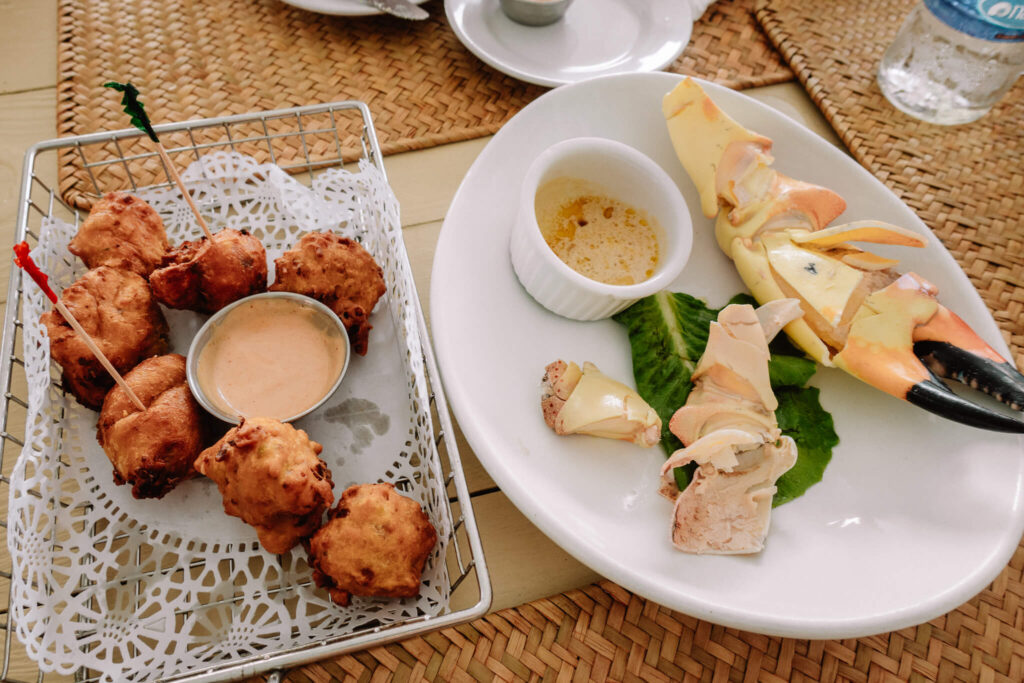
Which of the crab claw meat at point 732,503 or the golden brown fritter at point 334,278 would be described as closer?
the crab claw meat at point 732,503

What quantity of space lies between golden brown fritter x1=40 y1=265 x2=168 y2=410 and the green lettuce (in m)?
0.93

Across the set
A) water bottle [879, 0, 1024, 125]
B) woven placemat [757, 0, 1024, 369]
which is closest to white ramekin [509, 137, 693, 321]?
woven placemat [757, 0, 1024, 369]

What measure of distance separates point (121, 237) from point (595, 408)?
97cm

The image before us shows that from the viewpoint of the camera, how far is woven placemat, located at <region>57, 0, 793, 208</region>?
1.63 metres

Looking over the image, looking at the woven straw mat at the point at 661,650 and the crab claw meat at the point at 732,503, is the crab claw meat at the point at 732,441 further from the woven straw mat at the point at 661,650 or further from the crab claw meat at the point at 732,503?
the woven straw mat at the point at 661,650

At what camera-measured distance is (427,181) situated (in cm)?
160

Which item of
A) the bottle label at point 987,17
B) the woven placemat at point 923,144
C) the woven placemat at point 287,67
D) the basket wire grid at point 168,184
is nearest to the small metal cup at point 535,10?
the woven placemat at point 287,67

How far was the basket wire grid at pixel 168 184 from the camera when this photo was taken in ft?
2.82

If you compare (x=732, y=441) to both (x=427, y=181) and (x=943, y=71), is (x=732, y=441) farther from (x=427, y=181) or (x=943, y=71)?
(x=943, y=71)

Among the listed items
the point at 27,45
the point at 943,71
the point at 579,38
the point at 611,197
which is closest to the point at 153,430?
the point at 611,197

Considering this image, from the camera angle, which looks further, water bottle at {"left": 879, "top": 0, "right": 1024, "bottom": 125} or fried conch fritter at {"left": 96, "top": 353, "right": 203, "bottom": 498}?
water bottle at {"left": 879, "top": 0, "right": 1024, "bottom": 125}

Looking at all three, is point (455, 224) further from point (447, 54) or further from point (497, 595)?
point (447, 54)

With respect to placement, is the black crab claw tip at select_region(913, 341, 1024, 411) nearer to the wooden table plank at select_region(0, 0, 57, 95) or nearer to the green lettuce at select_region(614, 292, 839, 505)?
the green lettuce at select_region(614, 292, 839, 505)

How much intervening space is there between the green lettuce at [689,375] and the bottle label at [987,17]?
3.04ft
